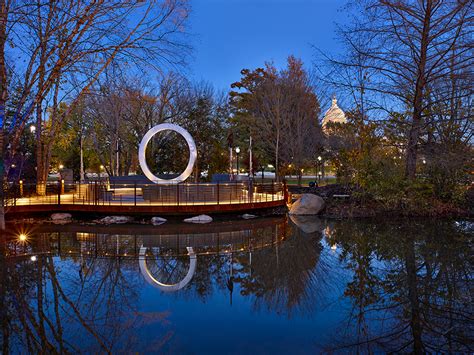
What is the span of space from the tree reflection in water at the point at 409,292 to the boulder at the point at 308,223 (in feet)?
4.14

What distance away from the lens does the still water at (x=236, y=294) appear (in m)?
4.38

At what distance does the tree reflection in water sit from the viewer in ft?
14.5

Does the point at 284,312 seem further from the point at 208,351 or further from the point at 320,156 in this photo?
the point at 320,156

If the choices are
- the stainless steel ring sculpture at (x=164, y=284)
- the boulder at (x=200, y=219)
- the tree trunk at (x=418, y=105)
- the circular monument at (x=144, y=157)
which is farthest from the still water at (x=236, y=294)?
the circular monument at (x=144, y=157)

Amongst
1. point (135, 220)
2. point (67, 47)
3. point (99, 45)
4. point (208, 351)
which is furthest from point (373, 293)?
point (135, 220)

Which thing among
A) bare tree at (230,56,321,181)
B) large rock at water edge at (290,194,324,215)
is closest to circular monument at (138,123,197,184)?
large rock at water edge at (290,194,324,215)

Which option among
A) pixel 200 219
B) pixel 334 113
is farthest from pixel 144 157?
pixel 334 113

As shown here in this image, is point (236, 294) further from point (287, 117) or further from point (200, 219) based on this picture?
point (287, 117)

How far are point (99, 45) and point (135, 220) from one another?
22.1 feet

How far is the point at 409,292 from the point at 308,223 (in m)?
8.12

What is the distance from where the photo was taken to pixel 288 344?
432 centimetres

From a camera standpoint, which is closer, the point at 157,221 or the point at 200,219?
the point at 157,221

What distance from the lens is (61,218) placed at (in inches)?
573

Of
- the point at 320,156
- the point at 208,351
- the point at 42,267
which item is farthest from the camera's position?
the point at 320,156
